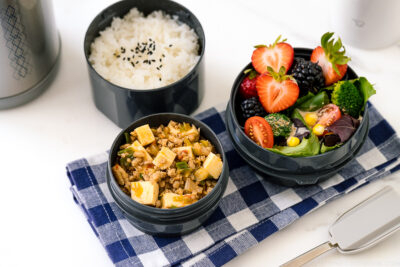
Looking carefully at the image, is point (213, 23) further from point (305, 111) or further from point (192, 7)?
point (305, 111)

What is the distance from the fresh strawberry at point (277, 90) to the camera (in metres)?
1.72

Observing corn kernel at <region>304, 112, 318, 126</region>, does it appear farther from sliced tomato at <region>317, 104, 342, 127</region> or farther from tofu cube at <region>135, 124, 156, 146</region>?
tofu cube at <region>135, 124, 156, 146</region>

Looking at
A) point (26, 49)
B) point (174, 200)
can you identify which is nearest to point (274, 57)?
point (174, 200)

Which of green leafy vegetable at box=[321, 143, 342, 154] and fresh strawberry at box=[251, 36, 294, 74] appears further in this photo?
fresh strawberry at box=[251, 36, 294, 74]

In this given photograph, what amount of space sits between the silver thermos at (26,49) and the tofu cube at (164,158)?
1.90 ft

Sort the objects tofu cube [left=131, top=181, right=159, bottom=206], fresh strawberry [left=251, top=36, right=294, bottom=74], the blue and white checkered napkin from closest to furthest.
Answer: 1. tofu cube [left=131, top=181, right=159, bottom=206]
2. the blue and white checkered napkin
3. fresh strawberry [left=251, top=36, right=294, bottom=74]

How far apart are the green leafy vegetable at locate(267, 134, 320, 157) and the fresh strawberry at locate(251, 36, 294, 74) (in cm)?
26

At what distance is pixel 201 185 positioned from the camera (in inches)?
64.9

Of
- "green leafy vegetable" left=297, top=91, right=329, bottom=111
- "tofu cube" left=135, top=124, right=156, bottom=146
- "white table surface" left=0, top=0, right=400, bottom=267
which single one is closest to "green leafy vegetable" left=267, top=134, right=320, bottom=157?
"green leafy vegetable" left=297, top=91, right=329, bottom=111

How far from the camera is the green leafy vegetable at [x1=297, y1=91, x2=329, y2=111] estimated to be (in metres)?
1.75

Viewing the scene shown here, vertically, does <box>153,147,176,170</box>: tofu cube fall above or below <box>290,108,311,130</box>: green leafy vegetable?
below

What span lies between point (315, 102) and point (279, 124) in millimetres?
155

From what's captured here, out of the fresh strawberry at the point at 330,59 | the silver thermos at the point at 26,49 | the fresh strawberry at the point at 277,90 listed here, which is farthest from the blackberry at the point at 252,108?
the silver thermos at the point at 26,49

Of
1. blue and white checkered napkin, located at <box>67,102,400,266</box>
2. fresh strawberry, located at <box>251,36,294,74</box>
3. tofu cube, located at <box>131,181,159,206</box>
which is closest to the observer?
tofu cube, located at <box>131,181,159,206</box>
